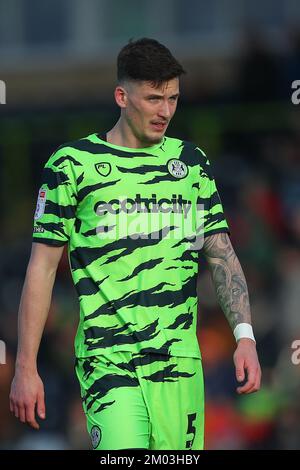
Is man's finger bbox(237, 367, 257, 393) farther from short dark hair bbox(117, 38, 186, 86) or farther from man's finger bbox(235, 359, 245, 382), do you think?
short dark hair bbox(117, 38, 186, 86)

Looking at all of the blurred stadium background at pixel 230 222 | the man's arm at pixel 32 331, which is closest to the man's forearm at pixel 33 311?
the man's arm at pixel 32 331

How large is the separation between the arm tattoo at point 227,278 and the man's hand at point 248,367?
0.71 feet

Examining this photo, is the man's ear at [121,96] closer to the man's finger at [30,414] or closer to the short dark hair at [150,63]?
the short dark hair at [150,63]

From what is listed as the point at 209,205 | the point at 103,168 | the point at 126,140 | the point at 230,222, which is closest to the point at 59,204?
the point at 103,168

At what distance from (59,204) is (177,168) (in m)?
0.59

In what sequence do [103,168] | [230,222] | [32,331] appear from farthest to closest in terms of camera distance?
1. [230,222]
2. [103,168]
3. [32,331]

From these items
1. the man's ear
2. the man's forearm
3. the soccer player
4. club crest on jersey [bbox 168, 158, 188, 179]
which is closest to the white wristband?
the soccer player

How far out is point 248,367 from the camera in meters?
5.45

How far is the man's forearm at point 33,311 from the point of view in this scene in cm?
548

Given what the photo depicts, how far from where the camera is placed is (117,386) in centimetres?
544

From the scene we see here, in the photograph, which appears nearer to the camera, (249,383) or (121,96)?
(249,383)

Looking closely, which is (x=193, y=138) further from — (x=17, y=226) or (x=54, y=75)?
(x=54, y=75)

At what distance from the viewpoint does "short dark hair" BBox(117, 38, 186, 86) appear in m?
5.61

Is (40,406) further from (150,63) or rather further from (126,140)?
(150,63)
